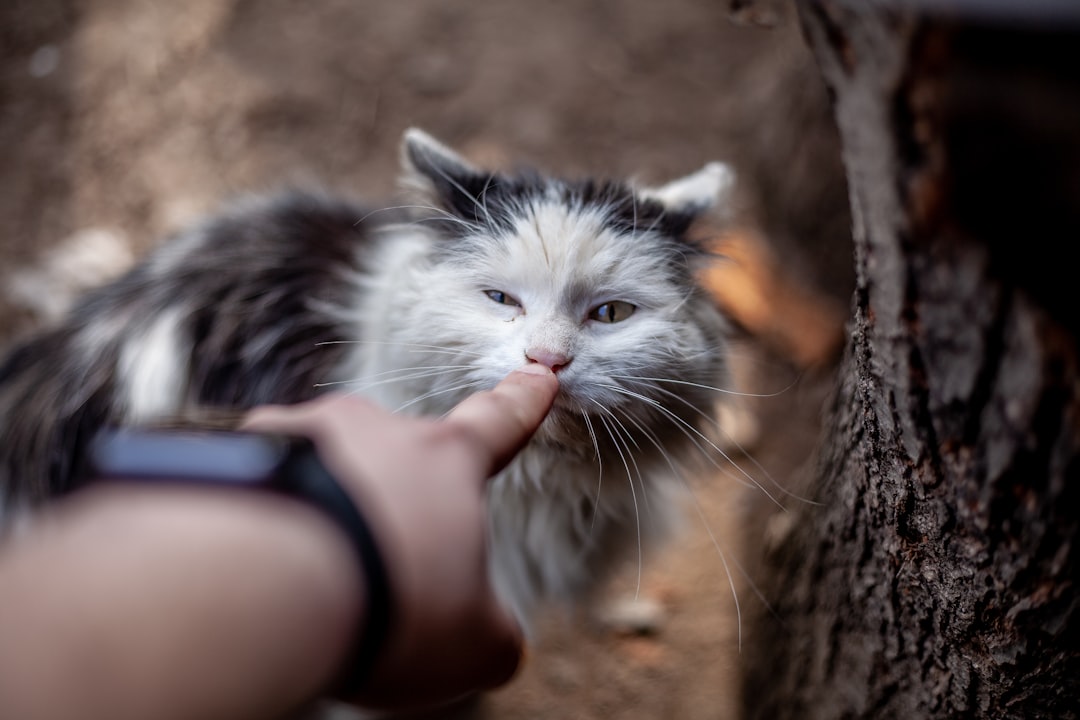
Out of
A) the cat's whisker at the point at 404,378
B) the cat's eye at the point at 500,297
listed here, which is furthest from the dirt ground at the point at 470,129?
the cat's eye at the point at 500,297

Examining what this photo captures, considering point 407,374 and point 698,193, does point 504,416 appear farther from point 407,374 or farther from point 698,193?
point 698,193

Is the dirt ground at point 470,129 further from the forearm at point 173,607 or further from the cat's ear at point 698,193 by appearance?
the forearm at point 173,607

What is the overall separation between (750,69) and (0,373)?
318cm

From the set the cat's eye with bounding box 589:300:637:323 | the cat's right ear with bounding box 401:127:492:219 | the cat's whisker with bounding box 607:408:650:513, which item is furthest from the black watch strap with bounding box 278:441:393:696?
the cat's right ear with bounding box 401:127:492:219

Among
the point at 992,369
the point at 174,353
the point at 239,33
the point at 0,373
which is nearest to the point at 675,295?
the point at 992,369

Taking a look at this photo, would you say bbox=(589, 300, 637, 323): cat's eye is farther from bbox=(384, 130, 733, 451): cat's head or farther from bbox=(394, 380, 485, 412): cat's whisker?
bbox=(394, 380, 485, 412): cat's whisker

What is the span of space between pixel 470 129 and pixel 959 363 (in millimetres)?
2686

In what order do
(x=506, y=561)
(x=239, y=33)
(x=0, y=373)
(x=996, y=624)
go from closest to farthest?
(x=996, y=624), (x=506, y=561), (x=0, y=373), (x=239, y=33)

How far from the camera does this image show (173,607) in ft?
1.83

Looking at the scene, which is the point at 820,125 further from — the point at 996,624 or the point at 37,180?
the point at 37,180

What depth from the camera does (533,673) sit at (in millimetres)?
2381

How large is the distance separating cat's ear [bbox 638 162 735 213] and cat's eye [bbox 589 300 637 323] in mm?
286

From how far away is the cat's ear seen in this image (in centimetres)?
160

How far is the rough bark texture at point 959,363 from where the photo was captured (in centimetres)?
64
